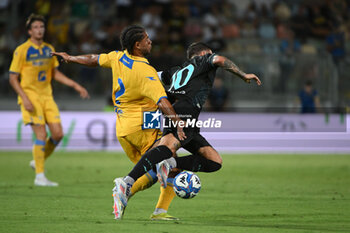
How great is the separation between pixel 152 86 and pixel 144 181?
3.23 ft

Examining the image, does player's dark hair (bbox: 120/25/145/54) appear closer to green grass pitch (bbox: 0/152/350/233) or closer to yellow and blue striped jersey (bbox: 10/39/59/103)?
green grass pitch (bbox: 0/152/350/233)

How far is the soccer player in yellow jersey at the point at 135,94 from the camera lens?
6.44 meters

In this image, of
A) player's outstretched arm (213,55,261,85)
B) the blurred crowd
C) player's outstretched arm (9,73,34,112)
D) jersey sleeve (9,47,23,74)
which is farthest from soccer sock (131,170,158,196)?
the blurred crowd

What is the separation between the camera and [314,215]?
22.9 feet

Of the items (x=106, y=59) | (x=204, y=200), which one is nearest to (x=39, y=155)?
(x=204, y=200)

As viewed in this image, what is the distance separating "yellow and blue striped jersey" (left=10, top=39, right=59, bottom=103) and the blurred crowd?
825 centimetres

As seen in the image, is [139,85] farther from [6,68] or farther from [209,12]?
[209,12]

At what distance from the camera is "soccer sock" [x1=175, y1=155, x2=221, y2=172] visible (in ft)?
21.8

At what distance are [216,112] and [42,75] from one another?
7602 mm

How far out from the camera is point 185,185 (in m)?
6.31

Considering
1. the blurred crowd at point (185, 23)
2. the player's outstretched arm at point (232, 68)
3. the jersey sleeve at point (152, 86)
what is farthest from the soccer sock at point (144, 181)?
the blurred crowd at point (185, 23)

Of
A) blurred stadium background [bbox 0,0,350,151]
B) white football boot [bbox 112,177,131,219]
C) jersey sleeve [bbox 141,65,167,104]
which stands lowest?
white football boot [bbox 112,177,131,219]

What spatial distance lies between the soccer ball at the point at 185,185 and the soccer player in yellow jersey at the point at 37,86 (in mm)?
3766

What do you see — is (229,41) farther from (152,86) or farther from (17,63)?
(152,86)
